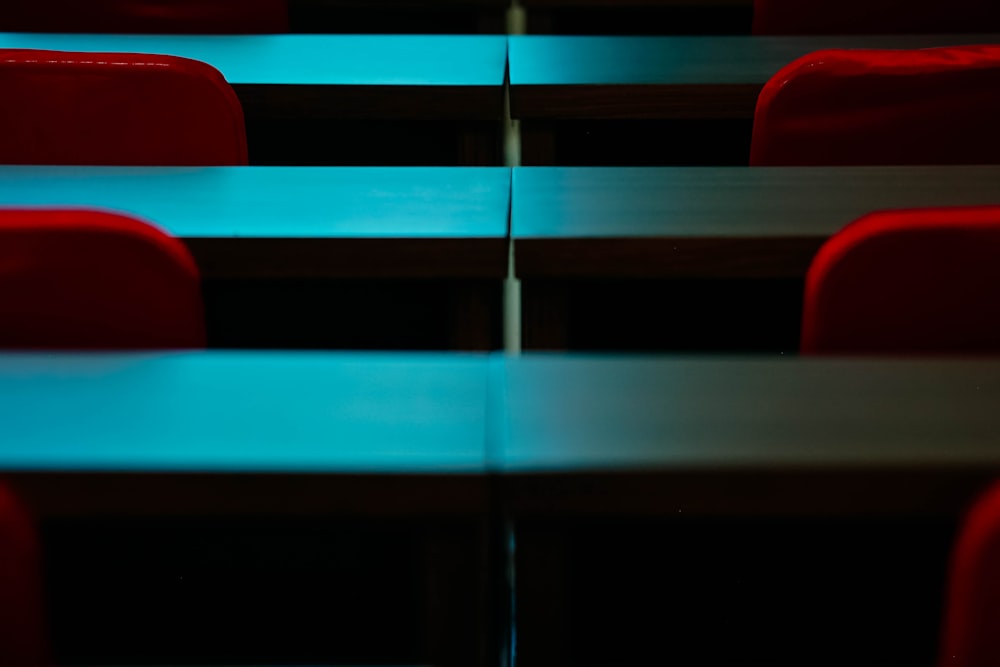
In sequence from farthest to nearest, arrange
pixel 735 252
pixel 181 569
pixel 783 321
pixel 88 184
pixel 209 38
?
pixel 209 38
pixel 783 321
pixel 88 184
pixel 735 252
pixel 181 569

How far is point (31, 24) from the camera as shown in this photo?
1831mm

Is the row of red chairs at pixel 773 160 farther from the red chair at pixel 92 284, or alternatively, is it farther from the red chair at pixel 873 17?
the red chair at pixel 873 17

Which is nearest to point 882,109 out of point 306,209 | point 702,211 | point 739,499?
point 702,211

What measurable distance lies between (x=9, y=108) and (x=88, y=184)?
0.54 feet

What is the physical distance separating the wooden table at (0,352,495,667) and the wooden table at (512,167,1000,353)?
0.91 feet

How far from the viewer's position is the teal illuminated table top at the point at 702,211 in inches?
33.2

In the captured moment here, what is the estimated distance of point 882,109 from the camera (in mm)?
1082

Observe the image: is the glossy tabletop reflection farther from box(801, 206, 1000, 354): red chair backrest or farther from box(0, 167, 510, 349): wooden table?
box(0, 167, 510, 349): wooden table

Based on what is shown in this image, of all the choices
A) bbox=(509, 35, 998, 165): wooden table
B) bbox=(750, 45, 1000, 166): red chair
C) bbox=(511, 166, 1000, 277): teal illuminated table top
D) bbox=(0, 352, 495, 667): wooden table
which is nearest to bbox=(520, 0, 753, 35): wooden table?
bbox=(509, 35, 998, 165): wooden table

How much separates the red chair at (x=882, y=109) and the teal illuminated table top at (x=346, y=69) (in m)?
0.39

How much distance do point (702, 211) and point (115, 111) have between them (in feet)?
2.03

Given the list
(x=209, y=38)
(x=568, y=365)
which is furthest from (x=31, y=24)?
(x=568, y=365)

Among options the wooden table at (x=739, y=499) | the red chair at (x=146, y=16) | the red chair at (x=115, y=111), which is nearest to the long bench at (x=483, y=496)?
the wooden table at (x=739, y=499)

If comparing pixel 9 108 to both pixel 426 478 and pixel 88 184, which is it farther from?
pixel 426 478
